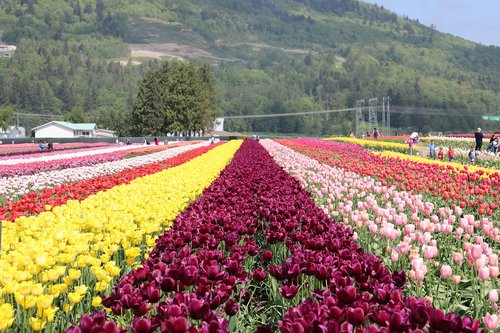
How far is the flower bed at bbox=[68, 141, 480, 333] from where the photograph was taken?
8.84ft

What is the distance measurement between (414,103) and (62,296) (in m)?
158

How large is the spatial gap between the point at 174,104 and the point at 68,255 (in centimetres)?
7060

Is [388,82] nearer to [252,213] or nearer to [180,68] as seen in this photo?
[180,68]

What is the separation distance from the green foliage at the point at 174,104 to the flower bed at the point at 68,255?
66.5 m

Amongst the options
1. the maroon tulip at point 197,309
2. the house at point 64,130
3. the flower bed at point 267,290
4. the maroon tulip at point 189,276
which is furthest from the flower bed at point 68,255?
the house at point 64,130

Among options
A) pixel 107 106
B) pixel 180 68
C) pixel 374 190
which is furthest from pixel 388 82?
pixel 374 190

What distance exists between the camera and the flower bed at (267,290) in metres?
2.69

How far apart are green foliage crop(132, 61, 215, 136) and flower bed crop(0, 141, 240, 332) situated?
218 ft

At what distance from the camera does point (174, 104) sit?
73.7m

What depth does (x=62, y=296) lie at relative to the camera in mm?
4148

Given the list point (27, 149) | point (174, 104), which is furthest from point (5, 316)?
point (174, 104)

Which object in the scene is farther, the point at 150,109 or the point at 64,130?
the point at 64,130

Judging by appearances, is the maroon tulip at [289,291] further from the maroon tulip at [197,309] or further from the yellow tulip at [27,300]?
the yellow tulip at [27,300]

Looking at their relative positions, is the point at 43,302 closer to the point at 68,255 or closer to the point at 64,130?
the point at 68,255
